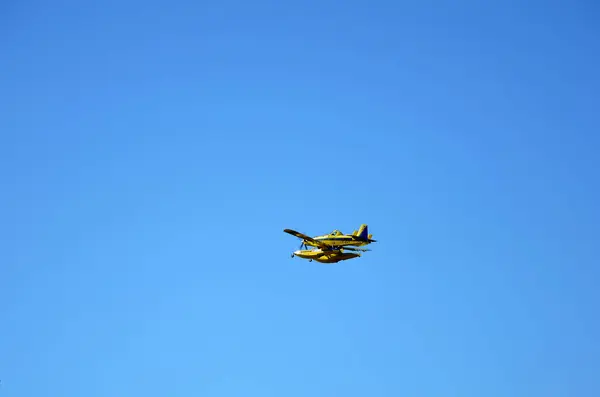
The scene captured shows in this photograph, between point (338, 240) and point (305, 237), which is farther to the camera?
point (338, 240)

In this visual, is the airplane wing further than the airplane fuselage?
No

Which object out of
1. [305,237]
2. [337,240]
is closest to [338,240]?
[337,240]

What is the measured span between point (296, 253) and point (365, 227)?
11845mm

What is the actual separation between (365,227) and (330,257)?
25.4ft

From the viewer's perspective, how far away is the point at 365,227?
157750 millimetres

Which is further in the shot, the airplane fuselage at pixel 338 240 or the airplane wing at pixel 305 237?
the airplane fuselage at pixel 338 240

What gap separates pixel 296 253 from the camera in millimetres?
158625

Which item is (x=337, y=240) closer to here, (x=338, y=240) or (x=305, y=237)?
(x=338, y=240)

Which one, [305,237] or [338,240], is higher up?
[338,240]

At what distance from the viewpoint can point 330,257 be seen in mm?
155250

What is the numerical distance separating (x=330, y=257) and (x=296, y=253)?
6352mm
